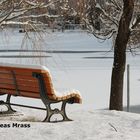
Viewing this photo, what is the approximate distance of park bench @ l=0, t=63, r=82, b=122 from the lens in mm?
7309

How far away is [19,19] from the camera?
951 cm

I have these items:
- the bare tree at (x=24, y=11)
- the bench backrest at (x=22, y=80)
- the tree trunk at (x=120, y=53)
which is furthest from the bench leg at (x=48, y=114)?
the tree trunk at (x=120, y=53)

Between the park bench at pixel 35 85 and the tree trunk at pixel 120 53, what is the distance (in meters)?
1.82

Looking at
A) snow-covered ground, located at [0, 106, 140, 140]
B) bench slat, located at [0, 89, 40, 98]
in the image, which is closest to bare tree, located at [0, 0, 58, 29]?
bench slat, located at [0, 89, 40, 98]

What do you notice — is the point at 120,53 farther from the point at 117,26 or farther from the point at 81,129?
the point at 81,129

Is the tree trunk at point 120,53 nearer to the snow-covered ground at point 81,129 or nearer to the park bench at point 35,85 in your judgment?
the snow-covered ground at point 81,129

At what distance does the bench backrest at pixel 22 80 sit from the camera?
7324mm

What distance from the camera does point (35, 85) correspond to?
7.53 metres

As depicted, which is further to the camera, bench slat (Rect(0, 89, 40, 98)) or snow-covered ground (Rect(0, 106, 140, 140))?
bench slat (Rect(0, 89, 40, 98))

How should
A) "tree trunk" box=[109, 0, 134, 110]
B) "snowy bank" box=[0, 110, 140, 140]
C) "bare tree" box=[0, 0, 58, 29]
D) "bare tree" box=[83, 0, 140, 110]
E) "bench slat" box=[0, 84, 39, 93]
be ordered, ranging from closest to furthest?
"snowy bank" box=[0, 110, 140, 140]
"bench slat" box=[0, 84, 39, 93]
"bare tree" box=[0, 0, 58, 29]
"tree trunk" box=[109, 0, 134, 110]
"bare tree" box=[83, 0, 140, 110]

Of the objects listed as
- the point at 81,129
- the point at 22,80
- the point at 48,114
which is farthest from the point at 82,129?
the point at 22,80

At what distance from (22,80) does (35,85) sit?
0.27 m

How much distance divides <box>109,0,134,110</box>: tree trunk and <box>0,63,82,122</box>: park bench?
182 cm

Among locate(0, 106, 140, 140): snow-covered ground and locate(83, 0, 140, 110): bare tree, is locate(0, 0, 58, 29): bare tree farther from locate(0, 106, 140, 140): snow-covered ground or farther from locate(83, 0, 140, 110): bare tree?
locate(0, 106, 140, 140): snow-covered ground
